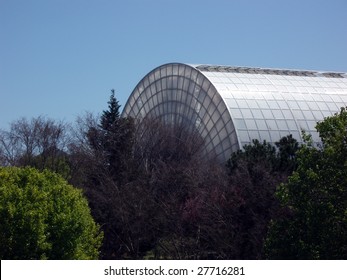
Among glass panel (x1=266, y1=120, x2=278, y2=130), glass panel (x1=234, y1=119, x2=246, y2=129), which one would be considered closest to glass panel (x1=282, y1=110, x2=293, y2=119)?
glass panel (x1=266, y1=120, x2=278, y2=130)

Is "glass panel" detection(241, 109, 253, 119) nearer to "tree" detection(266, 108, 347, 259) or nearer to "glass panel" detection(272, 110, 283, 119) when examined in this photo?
"glass panel" detection(272, 110, 283, 119)

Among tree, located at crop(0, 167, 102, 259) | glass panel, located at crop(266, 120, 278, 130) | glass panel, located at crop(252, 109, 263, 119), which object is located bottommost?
tree, located at crop(0, 167, 102, 259)

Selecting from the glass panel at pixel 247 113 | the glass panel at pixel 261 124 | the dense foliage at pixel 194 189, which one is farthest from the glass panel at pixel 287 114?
the dense foliage at pixel 194 189

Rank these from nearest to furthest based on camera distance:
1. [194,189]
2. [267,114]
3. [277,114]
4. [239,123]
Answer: [194,189]
[239,123]
[267,114]
[277,114]

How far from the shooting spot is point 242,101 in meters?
49.1

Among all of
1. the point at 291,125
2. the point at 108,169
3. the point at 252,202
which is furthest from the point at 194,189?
the point at 291,125

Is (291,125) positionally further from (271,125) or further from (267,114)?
(267,114)

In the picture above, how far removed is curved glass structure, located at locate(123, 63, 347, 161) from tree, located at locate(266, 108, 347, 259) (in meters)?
26.9

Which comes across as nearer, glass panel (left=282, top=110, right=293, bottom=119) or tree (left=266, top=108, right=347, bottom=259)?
tree (left=266, top=108, right=347, bottom=259)

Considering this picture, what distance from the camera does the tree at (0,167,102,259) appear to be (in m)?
19.4

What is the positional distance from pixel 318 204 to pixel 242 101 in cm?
3137

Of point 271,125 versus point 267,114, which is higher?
point 267,114

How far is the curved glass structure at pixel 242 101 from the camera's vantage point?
1879 inches

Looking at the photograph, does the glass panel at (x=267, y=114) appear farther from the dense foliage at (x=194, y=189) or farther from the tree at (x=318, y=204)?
the tree at (x=318, y=204)
